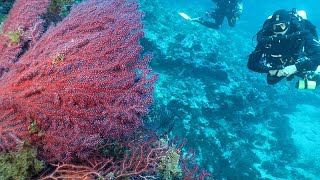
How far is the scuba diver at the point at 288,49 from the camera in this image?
20.9ft

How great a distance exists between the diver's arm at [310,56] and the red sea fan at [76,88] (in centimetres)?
429

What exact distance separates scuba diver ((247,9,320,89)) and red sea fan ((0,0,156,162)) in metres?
4.19

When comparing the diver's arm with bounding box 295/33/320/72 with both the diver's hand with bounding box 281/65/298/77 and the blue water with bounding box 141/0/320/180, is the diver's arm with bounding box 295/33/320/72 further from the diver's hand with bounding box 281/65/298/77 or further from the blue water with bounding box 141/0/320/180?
the blue water with bounding box 141/0/320/180

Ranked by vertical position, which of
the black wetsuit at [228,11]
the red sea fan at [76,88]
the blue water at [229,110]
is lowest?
the blue water at [229,110]

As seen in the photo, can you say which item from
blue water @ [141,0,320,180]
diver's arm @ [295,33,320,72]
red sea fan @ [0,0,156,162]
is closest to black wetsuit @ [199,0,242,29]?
blue water @ [141,0,320,180]

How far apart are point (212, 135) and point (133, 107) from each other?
8169mm

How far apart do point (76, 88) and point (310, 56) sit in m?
5.55

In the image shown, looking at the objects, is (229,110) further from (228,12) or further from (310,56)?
(310,56)

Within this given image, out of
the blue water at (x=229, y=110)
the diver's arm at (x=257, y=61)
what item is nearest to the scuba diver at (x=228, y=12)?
the blue water at (x=229, y=110)

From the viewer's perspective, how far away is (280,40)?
664 centimetres

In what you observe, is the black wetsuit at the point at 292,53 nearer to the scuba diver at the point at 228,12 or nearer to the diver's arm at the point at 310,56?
the diver's arm at the point at 310,56

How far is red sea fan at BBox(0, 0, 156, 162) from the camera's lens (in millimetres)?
3082

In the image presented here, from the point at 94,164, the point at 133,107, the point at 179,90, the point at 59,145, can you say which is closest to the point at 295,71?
the point at 133,107

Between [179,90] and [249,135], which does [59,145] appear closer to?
[179,90]
